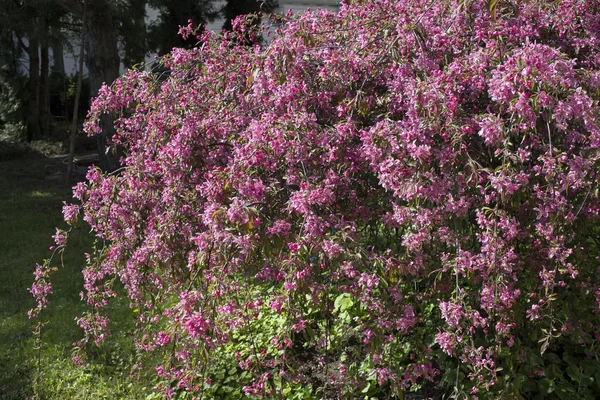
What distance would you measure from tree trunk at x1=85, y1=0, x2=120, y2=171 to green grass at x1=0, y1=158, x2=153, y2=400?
1.36 meters

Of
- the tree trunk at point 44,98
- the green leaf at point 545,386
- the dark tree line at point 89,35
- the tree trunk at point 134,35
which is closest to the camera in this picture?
the green leaf at point 545,386

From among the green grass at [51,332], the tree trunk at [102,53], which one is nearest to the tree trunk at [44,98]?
the tree trunk at [102,53]

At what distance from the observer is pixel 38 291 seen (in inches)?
137

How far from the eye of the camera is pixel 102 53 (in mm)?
9500

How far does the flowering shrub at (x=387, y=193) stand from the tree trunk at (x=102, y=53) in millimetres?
6097

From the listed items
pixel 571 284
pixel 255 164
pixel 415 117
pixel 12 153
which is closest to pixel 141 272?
pixel 255 164

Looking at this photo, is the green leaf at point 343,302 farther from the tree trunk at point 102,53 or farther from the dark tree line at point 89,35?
the tree trunk at point 102,53

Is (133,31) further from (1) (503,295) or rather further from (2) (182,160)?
(1) (503,295)

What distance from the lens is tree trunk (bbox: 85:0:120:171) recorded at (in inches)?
367

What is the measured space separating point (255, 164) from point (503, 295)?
1.01 m

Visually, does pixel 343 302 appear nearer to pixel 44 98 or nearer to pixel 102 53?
pixel 102 53

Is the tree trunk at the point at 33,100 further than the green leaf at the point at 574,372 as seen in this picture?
Yes

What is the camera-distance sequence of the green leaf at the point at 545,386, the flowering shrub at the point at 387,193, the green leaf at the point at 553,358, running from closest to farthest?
the flowering shrub at the point at 387,193 < the green leaf at the point at 545,386 < the green leaf at the point at 553,358

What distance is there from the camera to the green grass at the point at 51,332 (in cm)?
400
